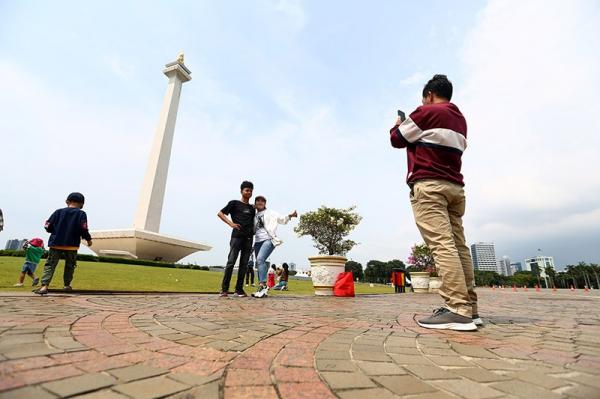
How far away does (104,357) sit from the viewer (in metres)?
1.67

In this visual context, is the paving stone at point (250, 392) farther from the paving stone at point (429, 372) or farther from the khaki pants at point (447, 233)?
the khaki pants at point (447, 233)

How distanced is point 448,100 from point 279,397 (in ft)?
11.6

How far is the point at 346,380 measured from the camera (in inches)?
56.6

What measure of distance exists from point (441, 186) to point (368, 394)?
2384 millimetres

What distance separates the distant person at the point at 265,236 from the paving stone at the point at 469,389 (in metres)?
5.01

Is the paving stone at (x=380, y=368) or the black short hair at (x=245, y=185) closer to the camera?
the paving stone at (x=380, y=368)

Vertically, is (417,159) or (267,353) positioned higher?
(417,159)

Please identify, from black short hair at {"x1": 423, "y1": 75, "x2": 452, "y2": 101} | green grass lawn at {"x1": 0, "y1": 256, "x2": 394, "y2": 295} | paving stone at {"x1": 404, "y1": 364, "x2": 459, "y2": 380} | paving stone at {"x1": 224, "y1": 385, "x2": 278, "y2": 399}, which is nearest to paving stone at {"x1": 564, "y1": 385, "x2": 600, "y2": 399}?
paving stone at {"x1": 404, "y1": 364, "x2": 459, "y2": 380}

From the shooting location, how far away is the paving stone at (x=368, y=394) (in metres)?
1.26

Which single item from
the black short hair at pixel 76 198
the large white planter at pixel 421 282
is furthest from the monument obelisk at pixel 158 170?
the black short hair at pixel 76 198

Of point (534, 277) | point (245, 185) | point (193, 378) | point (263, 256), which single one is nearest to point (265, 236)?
point (263, 256)

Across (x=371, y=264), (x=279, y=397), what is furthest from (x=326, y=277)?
(x=371, y=264)

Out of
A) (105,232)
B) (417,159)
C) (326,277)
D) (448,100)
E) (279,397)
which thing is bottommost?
(279,397)

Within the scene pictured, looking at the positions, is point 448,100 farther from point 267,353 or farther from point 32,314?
point 32,314
